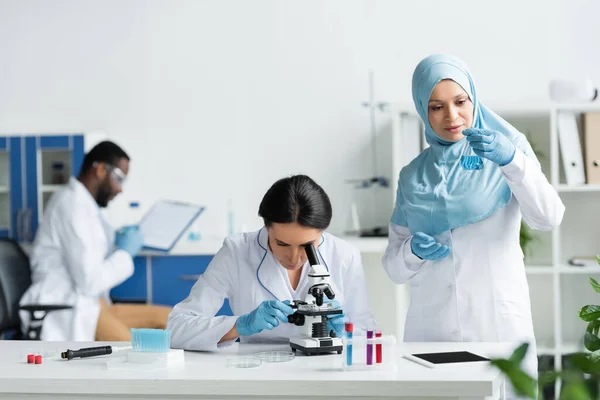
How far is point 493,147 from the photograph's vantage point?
2.11 m

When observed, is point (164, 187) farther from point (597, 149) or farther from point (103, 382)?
point (103, 382)

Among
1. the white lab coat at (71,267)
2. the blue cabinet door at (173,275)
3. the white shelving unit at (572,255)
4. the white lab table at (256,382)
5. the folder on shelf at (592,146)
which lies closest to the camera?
the white lab table at (256,382)

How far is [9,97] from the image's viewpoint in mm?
4969

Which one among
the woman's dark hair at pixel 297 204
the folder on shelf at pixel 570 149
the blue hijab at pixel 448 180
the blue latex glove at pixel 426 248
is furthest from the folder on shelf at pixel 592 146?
the woman's dark hair at pixel 297 204

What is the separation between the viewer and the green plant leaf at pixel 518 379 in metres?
0.63

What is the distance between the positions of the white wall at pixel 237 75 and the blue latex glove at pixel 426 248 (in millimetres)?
2389

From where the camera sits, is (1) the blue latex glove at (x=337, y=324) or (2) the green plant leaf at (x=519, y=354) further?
(1) the blue latex glove at (x=337, y=324)

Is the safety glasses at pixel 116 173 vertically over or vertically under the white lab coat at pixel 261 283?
over

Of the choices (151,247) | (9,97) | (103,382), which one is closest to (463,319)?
(103,382)

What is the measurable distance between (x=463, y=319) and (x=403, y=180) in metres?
0.48

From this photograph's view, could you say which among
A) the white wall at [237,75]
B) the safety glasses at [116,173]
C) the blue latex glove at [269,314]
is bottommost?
the blue latex glove at [269,314]

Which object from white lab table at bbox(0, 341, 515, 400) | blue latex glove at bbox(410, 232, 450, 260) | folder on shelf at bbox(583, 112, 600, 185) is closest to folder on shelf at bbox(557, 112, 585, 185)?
folder on shelf at bbox(583, 112, 600, 185)

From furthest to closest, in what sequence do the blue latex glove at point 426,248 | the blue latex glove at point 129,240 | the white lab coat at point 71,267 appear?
the blue latex glove at point 129,240 → the white lab coat at point 71,267 → the blue latex glove at point 426,248

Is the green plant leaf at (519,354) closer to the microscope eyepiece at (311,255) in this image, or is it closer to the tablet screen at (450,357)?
the tablet screen at (450,357)
